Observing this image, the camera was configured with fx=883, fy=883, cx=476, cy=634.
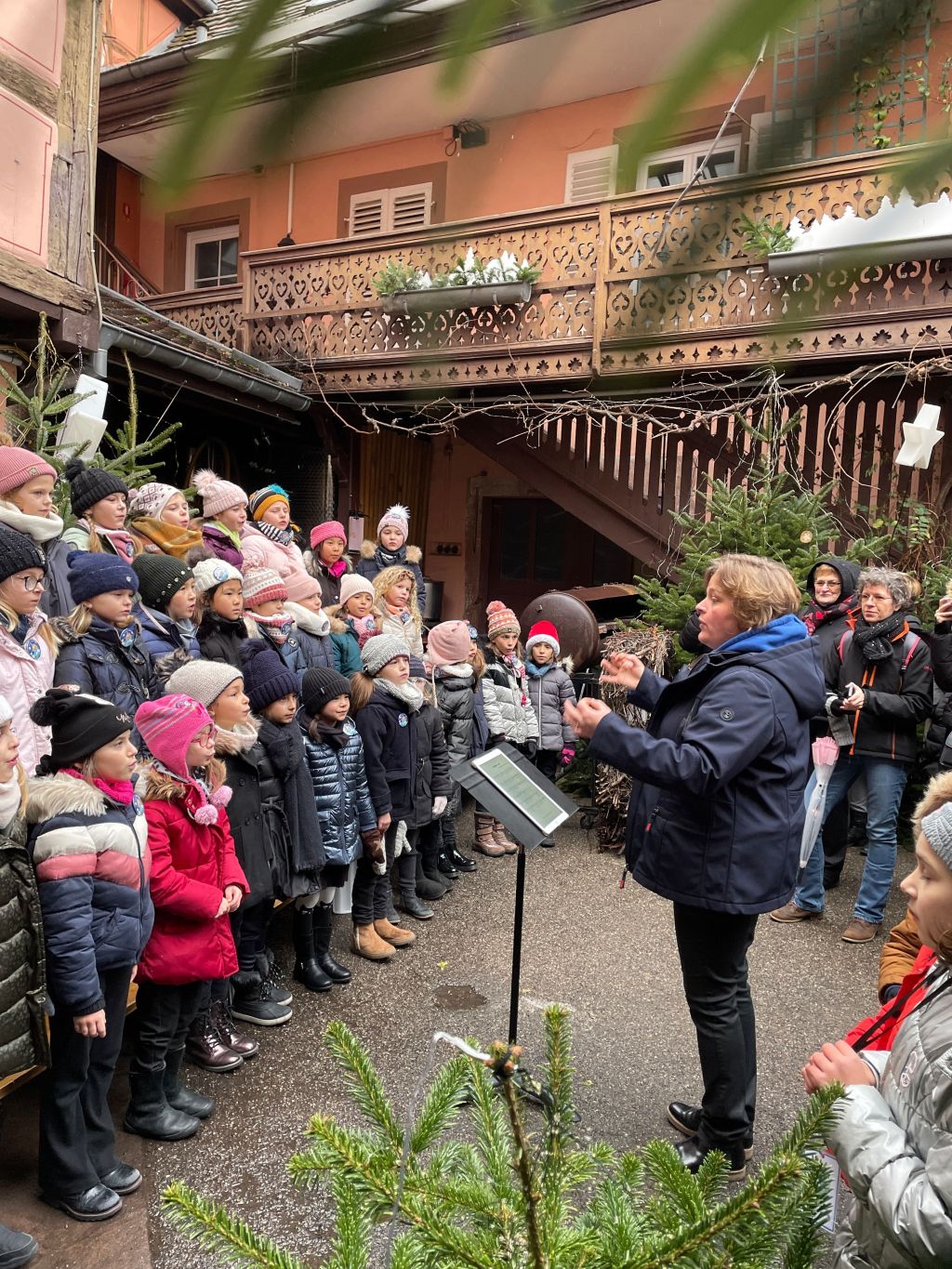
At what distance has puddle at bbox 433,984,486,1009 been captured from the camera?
151 inches

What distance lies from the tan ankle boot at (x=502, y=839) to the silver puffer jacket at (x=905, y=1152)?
4540 millimetres

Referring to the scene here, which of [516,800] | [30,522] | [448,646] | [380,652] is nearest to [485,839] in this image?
[448,646]

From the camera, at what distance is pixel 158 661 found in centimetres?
352

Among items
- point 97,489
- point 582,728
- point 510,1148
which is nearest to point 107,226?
point 510,1148

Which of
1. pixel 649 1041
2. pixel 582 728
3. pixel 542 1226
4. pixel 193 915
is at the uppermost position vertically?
pixel 582 728

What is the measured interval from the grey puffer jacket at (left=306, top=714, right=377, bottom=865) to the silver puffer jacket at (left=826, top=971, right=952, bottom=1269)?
2.65 m

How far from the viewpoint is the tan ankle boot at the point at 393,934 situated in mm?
Answer: 4414

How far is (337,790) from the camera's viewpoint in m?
3.90

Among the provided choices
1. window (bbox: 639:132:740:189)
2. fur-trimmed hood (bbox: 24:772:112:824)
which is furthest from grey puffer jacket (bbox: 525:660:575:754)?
window (bbox: 639:132:740:189)

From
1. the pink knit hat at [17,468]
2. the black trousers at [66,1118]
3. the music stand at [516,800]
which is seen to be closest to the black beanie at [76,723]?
the black trousers at [66,1118]

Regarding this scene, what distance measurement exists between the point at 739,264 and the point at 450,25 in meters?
0.41

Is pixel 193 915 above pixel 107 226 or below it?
below

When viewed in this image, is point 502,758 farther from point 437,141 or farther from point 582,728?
point 437,141

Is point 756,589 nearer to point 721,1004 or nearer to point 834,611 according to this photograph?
point 721,1004
